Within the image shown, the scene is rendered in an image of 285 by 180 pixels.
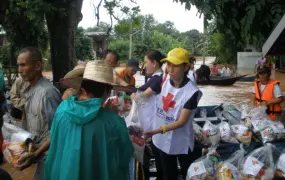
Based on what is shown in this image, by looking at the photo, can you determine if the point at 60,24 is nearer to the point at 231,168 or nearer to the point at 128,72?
the point at 128,72

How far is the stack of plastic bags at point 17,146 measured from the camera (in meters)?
2.46

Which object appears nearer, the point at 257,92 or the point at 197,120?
the point at 197,120

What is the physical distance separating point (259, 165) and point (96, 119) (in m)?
1.71

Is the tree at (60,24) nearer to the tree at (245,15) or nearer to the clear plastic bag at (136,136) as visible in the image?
the tree at (245,15)

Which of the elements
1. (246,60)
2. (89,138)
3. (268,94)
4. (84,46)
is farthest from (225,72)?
(89,138)

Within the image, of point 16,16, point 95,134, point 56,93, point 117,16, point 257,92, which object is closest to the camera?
point 95,134

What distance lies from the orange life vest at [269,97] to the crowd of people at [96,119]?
1219 mm

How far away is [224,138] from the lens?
3.52 metres

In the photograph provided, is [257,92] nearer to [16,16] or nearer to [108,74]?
[108,74]

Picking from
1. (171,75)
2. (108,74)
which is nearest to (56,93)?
(108,74)

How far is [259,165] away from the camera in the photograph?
3.08 metres

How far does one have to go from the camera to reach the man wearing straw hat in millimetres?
2027

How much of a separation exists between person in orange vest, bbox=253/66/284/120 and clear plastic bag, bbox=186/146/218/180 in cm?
162

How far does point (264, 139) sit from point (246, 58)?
25.9 m
